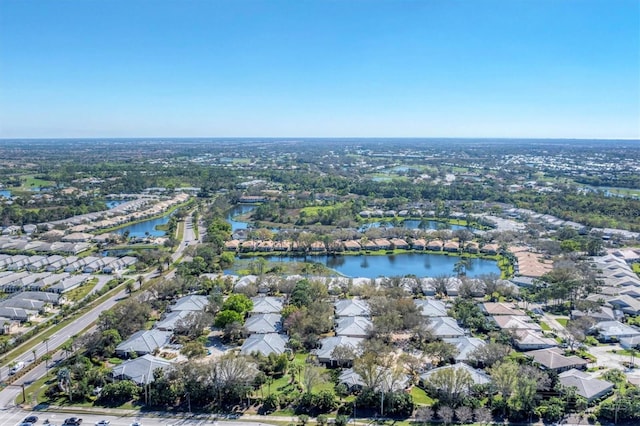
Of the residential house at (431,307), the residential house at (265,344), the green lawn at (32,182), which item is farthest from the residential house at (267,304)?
the green lawn at (32,182)

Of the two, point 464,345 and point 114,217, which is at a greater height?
point 114,217

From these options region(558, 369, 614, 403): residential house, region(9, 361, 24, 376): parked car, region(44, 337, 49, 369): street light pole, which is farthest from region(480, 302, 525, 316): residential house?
region(9, 361, 24, 376): parked car

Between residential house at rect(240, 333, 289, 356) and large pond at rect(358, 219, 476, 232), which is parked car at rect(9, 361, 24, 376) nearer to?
residential house at rect(240, 333, 289, 356)

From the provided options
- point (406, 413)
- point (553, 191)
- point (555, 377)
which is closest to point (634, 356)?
point (555, 377)

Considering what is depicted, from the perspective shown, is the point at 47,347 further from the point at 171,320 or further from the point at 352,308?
the point at 352,308

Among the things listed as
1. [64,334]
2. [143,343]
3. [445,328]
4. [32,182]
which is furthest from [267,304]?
[32,182]
